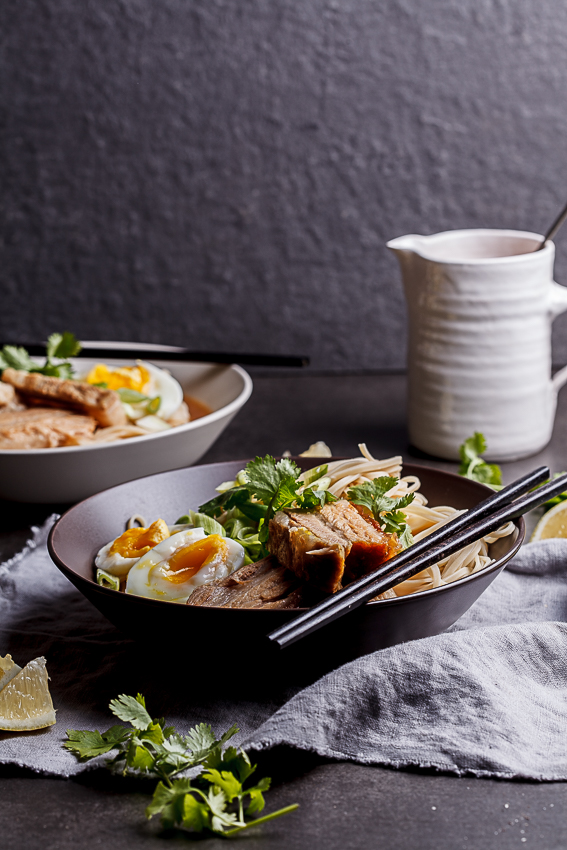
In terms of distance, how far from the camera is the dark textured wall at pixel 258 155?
2186mm

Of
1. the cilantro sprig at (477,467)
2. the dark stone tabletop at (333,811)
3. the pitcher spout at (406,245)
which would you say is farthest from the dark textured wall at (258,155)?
the dark stone tabletop at (333,811)

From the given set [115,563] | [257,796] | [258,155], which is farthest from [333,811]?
[258,155]

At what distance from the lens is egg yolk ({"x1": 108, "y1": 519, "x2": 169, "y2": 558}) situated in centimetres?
102

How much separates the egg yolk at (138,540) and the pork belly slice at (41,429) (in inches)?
18.4

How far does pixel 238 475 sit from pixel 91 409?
47 centimetres

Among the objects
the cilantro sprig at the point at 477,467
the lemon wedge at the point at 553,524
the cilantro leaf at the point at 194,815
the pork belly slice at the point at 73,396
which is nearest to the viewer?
the cilantro leaf at the point at 194,815

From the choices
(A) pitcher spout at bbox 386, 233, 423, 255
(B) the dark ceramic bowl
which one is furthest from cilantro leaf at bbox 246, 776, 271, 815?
(A) pitcher spout at bbox 386, 233, 423, 255

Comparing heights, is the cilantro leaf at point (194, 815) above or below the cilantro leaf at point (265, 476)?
below

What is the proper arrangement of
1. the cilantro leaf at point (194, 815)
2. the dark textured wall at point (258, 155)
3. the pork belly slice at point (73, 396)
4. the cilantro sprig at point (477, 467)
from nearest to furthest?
the cilantro leaf at point (194, 815), the cilantro sprig at point (477, 467), the pork belly slice at point (73, 396), the dark textured wall at point (258, 155)

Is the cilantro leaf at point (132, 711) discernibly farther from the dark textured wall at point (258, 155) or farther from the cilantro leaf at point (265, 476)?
the dark textured wall at point (258, 155)

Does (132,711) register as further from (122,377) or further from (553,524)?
(122,377)

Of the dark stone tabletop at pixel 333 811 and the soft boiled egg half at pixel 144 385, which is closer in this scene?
the dark stone tabletop at pixel 333 811

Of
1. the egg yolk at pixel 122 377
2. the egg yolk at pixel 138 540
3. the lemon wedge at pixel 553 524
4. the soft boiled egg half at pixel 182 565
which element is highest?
the soft boiled egg half at pixel 182 565

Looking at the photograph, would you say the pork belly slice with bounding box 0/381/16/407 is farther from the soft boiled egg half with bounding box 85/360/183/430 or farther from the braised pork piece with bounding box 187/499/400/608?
the braised pork piece with bounding box 187/499/400/608
